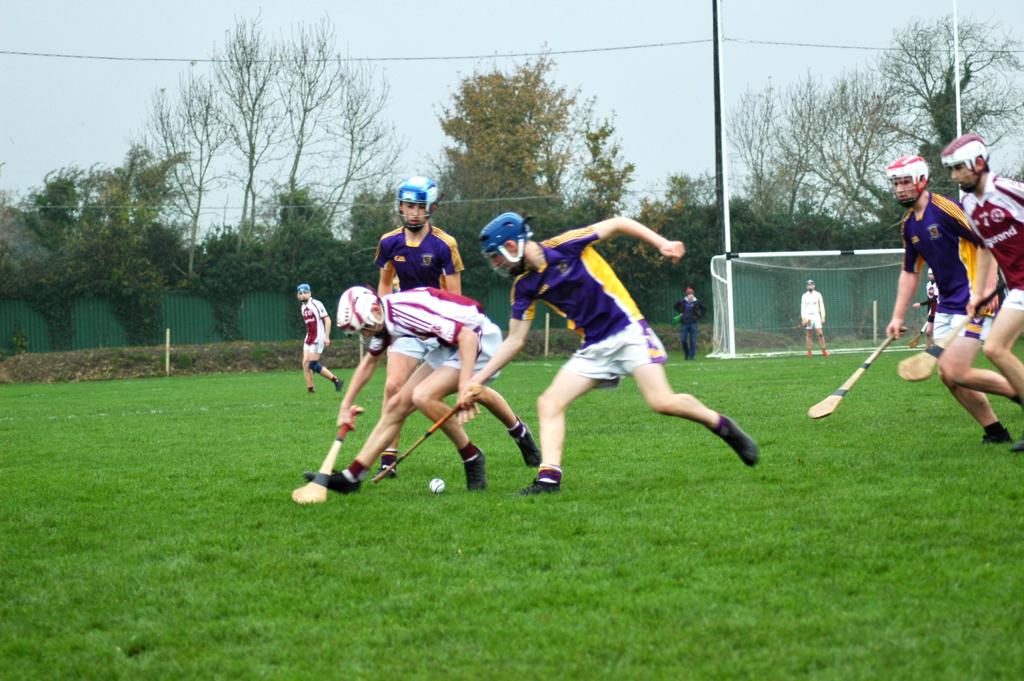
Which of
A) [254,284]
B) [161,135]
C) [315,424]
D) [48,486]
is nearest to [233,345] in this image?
[254,284]

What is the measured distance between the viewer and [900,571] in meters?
4.73

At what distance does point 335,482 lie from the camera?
7.31m

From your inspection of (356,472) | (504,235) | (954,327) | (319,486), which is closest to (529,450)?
(356,472)

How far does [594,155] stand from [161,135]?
1507 centimetres

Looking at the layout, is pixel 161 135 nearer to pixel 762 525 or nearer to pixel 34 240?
pixel 34 240

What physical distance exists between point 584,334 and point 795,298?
81.5 feet

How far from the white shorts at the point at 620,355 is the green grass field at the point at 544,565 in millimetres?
750

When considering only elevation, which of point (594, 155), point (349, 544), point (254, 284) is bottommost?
point (349, 544)

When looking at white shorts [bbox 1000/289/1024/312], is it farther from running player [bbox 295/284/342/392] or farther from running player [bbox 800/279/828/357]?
running player [bbox 800/279/828/357]

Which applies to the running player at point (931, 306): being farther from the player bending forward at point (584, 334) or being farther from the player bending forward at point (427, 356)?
the player bending forward at point (427, 356)

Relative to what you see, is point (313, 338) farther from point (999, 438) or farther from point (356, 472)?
A: point (999, 438)

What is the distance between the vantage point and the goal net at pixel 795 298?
98.3ft

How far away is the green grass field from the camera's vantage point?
393 cm

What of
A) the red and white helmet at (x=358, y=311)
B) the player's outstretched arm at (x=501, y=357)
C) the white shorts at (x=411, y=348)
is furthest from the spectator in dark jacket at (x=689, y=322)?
the red and white helmet at (x=358, y=311)
